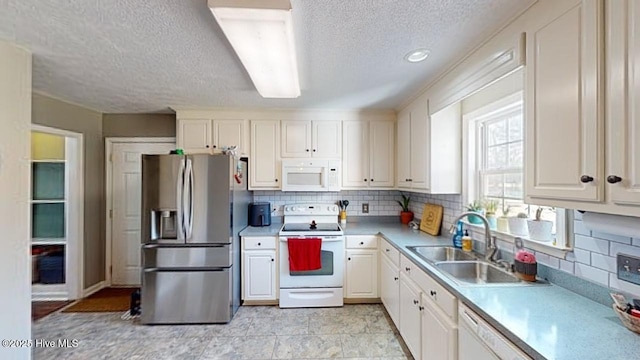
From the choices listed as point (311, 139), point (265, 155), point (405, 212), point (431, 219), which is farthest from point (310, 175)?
point (431, 219)

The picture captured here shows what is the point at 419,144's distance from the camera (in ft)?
9.55

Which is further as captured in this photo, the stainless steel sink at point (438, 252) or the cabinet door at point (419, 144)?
the cabinet door at point (419, 144)

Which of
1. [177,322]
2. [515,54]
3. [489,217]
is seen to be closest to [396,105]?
[489,217]

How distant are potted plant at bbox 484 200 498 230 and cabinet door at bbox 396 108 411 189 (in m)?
0.90

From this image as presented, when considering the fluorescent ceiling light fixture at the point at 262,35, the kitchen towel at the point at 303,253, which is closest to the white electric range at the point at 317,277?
the kitchen towel at the point at 303,253

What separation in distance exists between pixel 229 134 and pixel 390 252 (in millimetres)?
2242

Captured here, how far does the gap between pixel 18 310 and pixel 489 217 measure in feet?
11.0

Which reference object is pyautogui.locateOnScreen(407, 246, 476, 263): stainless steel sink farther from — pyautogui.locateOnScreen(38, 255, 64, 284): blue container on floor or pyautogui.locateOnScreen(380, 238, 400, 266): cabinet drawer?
pyautogui.locateOnScreen(38, 255, 64, 284): blue container on floor

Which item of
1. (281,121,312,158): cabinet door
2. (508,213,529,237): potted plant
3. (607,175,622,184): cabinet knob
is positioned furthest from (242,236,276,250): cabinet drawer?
(607,175,622,184): cabinet knob

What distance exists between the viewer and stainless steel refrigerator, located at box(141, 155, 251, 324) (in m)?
2.84

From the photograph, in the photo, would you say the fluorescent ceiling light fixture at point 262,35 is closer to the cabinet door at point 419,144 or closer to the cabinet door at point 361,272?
the cabinet door at point 419,144

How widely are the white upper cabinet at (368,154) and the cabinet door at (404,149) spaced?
15 cm

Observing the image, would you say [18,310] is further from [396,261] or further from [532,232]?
[532,232]

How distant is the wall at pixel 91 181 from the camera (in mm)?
3375
